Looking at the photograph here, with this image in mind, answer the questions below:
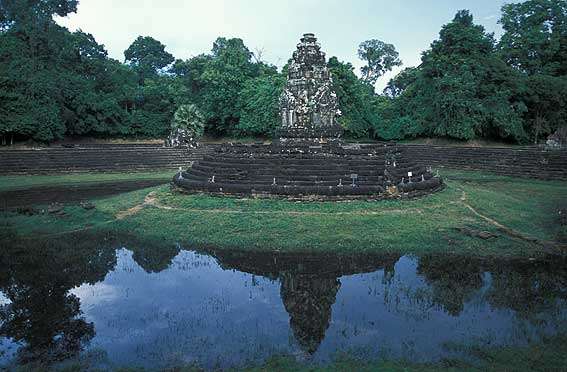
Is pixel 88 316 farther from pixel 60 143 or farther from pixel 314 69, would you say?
pixel 60 143

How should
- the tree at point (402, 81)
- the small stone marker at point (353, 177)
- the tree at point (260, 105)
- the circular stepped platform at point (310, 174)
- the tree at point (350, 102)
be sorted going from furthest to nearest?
the tree at point (402, 81) < the tree at point (260, 105) < the tree at point (350, 102) < the small stone marker at point (353, 177) < the circular stepped platform at point (310, 174)

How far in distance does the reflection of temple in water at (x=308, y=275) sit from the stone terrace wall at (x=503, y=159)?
15538 mm

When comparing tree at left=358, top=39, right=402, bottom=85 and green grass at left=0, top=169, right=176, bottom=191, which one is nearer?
green grass at left=0, top=169, right=176, bottom=191

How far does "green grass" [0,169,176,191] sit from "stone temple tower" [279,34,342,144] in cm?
1046

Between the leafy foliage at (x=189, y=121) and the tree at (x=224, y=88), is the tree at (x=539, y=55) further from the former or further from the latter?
the leafy foliage at (x=189, y=121)

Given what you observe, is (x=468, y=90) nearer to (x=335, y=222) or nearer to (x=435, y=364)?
(x=335, y=222)

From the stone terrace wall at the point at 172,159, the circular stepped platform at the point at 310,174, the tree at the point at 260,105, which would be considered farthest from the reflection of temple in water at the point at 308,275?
the tree at the point at 260,105

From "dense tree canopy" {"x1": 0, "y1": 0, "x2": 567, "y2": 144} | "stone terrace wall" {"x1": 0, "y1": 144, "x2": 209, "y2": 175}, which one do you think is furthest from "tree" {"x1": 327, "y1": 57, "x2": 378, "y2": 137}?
"stone terrace wall" {"x1": 0, "y1": 144, "x2": 209, "y2": 175}

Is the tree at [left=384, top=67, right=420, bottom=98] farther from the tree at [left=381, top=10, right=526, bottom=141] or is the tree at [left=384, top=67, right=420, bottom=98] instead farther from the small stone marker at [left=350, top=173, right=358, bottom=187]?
the small stone marker at [left=350, top=173, right=358, bottom=187]

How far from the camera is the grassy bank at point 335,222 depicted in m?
14.6

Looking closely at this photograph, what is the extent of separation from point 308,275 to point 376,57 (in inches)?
2905

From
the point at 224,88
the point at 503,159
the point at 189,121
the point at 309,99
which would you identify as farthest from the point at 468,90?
the point at 189,121

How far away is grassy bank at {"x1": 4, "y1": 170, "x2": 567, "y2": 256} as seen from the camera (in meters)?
14.6

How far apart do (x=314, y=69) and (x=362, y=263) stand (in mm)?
17070
